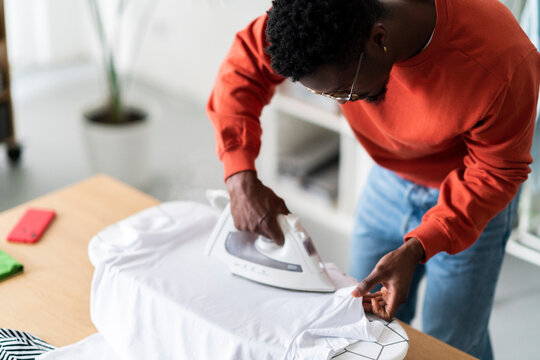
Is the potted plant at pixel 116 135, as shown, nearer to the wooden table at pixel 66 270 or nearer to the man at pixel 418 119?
the wooden table at pixel 66 270

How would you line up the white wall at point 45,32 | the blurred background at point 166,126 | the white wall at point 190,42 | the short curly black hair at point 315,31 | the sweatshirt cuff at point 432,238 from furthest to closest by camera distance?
the white wall at point 45,32, the white wall at point 190,42, the blurred background at point 166,126, the sweatshirt cuff at point 432,238, the short curly black hair at point 315,31

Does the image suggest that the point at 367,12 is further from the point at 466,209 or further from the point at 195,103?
the point at 195,103

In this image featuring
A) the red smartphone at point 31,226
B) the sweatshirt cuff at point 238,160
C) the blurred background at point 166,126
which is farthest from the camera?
the blurred background at point 166,126

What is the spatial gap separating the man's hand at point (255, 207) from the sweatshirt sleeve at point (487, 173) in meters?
0.26

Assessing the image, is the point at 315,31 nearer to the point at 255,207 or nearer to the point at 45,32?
the point at 255,207

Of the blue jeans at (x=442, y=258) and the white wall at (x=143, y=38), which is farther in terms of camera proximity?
the white wall at (x=143, y=38)

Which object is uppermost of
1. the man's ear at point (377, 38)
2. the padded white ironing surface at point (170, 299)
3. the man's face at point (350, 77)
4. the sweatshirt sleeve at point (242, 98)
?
the man's ear at point (377, 38)

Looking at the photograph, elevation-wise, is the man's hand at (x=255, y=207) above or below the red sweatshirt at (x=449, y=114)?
below

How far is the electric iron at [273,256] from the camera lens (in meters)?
1.15

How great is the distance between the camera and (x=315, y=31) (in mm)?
890

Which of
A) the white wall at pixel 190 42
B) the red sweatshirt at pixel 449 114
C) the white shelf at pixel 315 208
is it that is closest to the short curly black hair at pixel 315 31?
the red sweatshirt at pixel 449 114

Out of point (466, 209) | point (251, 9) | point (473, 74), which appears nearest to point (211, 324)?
point (466, 209)

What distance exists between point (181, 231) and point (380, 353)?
1.71 feet

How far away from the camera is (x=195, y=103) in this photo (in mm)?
3709
